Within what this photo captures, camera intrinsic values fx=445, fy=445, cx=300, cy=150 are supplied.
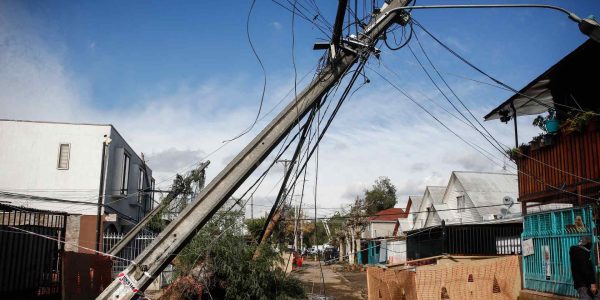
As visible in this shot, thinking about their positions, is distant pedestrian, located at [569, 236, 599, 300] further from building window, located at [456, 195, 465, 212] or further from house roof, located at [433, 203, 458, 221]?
house roof, located at [433, 203, 458, 221]

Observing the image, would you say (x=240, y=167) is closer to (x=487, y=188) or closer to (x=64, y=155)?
(x=64, y=155)

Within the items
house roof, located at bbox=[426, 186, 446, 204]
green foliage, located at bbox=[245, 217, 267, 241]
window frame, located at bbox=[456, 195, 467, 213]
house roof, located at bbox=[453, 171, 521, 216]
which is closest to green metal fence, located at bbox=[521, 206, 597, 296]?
green foliage, located at bbox=[245, 217, 267, 241]

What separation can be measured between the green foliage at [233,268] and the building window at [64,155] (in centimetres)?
1285

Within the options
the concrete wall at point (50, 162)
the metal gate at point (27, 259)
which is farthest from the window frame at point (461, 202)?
the metal gate at point (27, 259)

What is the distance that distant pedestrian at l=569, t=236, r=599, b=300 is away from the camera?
8211 millimetres

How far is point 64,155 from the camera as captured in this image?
22.2 m

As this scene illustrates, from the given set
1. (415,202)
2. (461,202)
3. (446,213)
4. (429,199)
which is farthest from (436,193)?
(415,202)

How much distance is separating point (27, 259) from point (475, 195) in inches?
1188

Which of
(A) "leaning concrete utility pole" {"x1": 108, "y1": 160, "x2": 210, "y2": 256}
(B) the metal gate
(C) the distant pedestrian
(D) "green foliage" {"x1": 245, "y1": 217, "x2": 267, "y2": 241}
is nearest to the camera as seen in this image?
(C) the distant pedestrian

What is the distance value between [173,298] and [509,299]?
30.1 feet

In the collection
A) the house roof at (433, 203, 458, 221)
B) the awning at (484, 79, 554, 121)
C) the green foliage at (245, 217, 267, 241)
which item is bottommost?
the green foliage at (245, 217, 267, 241)

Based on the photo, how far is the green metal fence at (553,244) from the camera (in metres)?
10.1

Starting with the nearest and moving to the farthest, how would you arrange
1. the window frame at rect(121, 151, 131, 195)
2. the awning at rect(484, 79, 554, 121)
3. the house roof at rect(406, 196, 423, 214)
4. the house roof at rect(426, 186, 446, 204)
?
the awning at rect(484, 79, 554, 121)
the window frame at rect(121, 151, 131, 195)
the house roof at rect(426, 186, 446, 204)
the house roof at rect(406, 196, 423, 214)

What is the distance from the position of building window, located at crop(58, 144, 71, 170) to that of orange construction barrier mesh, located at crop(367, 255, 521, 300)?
55.0 ft
